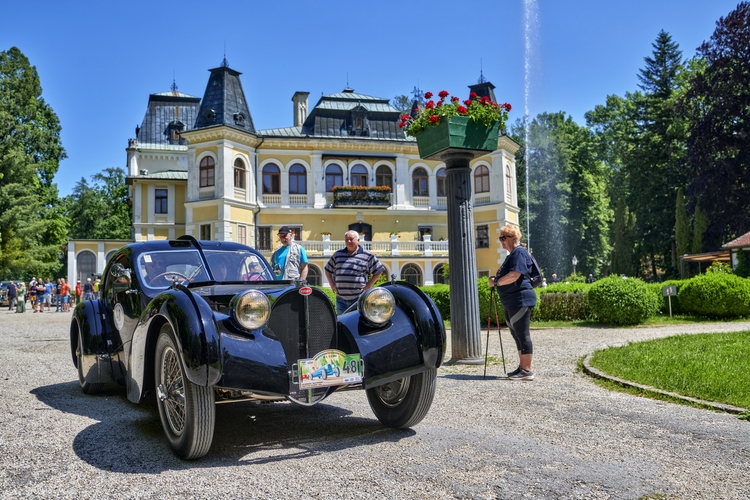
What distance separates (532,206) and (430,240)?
18.0 metres

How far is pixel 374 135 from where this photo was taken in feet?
145

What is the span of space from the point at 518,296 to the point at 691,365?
90.5 inches

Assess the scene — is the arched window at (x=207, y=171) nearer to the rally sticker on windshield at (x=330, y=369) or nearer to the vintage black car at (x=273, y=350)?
the vintage black car at (x=273, y=350)

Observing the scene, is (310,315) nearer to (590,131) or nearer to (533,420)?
(533,420)

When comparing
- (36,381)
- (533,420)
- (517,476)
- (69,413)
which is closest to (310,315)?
(517,476)

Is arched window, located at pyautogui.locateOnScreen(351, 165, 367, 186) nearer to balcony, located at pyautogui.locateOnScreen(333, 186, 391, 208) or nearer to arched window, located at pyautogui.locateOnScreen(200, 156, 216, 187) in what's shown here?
balcony, located at pyautogui.locateOnScreen(333, 186, 391, 208)

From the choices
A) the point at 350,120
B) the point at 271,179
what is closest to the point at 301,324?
the point at 271,179

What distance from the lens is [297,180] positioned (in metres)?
42.5

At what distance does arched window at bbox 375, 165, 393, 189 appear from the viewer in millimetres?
43844

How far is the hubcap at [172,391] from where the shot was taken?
14.5ft

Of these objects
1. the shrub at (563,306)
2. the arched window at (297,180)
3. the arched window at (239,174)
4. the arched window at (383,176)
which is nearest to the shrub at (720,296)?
the shrub at (563,306)

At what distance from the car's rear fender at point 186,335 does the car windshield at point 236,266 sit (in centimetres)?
139

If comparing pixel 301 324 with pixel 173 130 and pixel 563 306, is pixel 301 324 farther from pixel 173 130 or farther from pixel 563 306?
pixel 173 130

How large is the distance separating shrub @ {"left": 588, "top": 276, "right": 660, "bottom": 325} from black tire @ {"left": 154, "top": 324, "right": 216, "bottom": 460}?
13.3m
